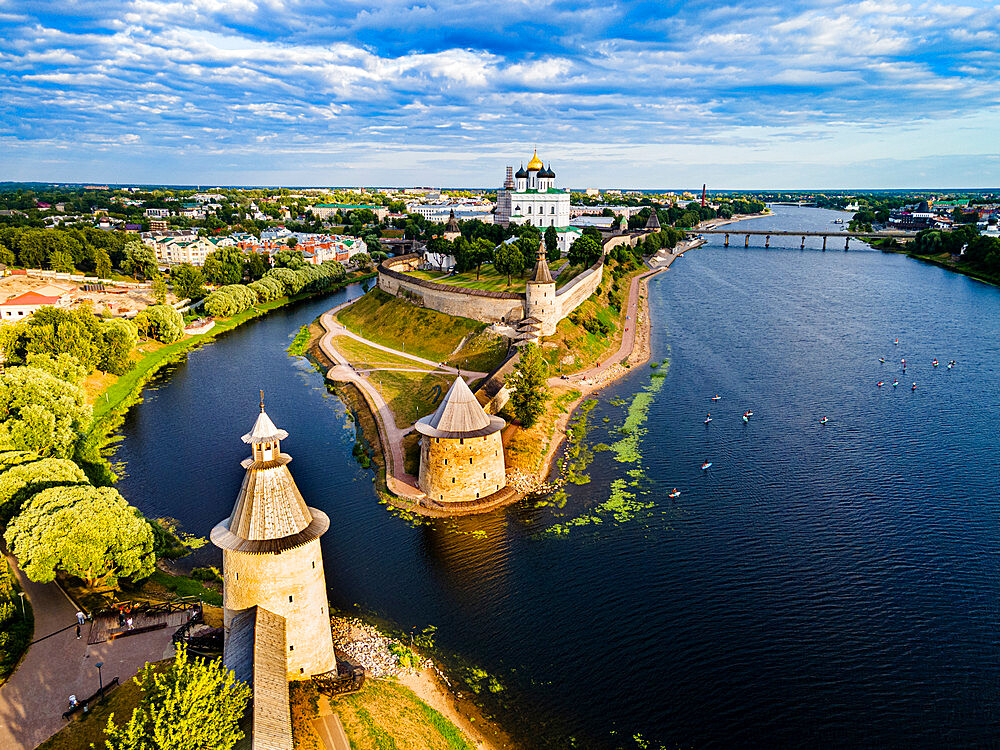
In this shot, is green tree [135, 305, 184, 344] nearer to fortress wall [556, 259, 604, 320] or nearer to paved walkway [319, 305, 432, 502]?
paved walkway [319, 305, 432, 502]

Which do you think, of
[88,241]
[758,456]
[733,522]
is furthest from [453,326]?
[88,241]

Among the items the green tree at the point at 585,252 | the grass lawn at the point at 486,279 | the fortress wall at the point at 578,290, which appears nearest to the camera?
the fortress wall at the point at 578,290

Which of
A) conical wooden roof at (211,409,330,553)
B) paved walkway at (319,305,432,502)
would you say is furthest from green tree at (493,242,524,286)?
conical wooden roof at (211,409,330,553)

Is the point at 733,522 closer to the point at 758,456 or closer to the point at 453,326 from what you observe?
the point at 758,456

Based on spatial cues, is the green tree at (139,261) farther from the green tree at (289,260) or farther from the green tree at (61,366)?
the green tree at (61,366)

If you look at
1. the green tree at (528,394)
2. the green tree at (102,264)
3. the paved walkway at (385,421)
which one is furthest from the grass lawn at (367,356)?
the green tree at (102,264)

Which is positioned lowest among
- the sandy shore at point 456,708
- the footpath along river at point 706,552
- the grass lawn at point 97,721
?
the sandy shore at point 456,708
